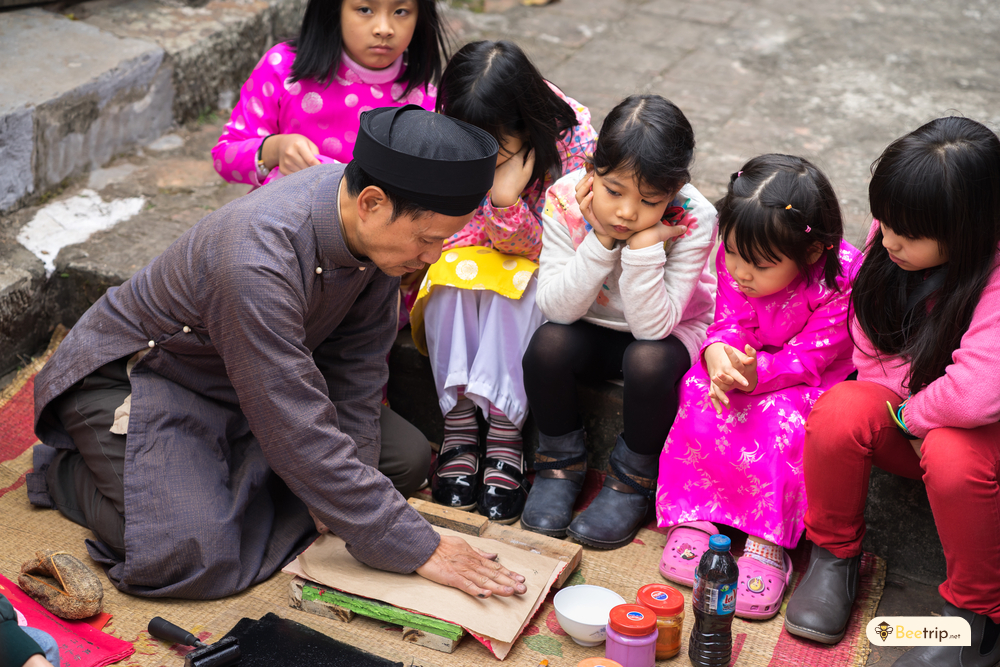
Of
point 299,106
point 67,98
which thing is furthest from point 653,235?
point 67,98

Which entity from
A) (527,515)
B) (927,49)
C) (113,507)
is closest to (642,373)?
(527,515)

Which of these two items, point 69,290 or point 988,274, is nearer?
point 988,274

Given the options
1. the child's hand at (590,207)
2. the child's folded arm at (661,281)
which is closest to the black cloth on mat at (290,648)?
the child's folded arm at (661,281)

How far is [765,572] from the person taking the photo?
87.2 inches

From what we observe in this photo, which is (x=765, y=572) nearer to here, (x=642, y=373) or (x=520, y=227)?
(x=642, y=373)

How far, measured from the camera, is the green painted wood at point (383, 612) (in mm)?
2031

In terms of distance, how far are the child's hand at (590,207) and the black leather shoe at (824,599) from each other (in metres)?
0.91

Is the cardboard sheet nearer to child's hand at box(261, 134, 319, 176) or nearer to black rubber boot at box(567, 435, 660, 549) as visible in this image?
black rubber boot at box(567, 435, 660, 549)

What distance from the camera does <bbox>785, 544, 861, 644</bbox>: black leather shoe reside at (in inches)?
82.6

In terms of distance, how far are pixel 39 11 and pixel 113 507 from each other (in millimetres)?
2476

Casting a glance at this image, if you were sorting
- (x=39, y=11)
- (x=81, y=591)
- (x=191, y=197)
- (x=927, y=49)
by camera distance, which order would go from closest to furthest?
(x=81, y=591)
(x=191, y=197)
(x=39, y=11)
(x=927, y=49)

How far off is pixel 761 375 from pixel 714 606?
593 mm

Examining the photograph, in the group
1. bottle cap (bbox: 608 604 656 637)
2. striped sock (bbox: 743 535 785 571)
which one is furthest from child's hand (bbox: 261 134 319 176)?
striped sock (bbox: 743 535 785 571)

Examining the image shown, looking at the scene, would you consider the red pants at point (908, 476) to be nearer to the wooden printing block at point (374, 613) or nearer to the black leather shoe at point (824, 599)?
the black leather shoe at point (824, 599)
